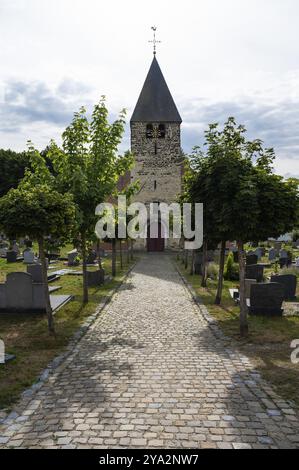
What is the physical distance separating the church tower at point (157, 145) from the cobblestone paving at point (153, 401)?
30.3m

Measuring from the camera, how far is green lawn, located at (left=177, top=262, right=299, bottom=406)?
6.65m

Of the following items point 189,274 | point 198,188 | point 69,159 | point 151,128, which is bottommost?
point 189,274

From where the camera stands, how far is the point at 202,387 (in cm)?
639

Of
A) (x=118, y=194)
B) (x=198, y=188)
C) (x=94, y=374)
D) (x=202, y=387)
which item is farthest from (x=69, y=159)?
(x=202, y=387)

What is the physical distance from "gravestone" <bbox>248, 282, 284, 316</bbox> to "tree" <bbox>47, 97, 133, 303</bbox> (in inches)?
216

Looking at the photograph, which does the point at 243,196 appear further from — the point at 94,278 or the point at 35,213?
the point at 94,278

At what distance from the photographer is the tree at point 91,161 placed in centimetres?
1212

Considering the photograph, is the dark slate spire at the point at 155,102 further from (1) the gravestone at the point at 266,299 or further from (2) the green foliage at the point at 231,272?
(1) the gravestone at the point at 266,299

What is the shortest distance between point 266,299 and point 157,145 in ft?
98.6

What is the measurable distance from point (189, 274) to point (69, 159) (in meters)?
11.3

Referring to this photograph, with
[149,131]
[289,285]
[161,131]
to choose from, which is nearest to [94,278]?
[289,285]

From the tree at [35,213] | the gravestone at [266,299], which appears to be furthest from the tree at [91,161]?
the gravestone at [266,299]

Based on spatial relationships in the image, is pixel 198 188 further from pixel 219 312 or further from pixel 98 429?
pixel 98 429

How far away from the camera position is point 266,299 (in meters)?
11.4
